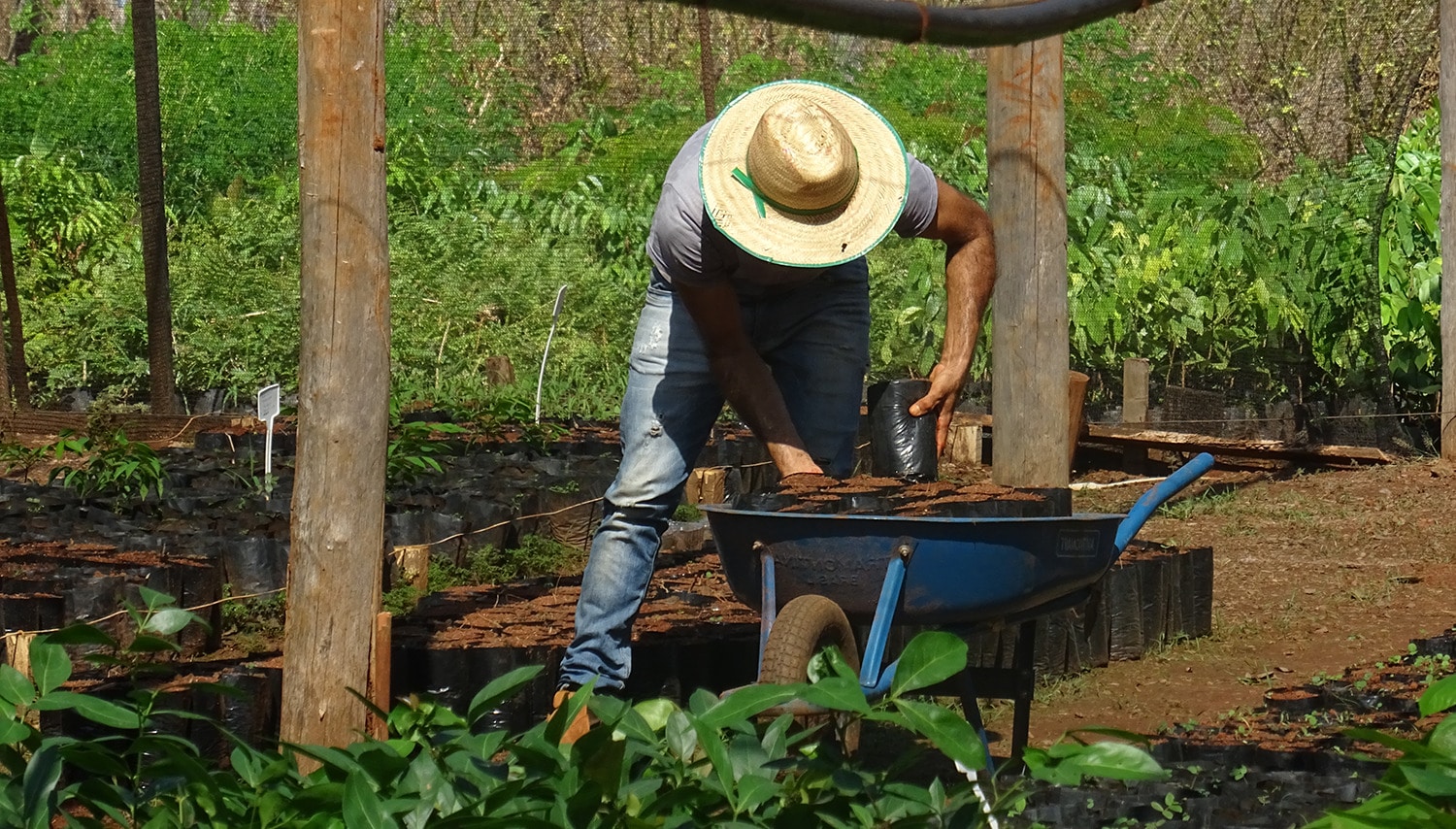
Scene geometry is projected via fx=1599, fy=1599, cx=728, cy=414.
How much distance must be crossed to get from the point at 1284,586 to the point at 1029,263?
1.54 meters

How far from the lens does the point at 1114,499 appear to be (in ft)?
22.7

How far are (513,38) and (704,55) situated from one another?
2605mm

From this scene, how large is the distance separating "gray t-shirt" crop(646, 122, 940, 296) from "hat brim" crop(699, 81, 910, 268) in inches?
2.2

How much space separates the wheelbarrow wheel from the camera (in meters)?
2.42

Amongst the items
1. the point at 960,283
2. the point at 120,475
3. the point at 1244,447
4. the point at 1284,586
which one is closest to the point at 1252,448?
the point at 1244,447

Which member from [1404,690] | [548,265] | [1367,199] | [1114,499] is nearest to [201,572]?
[1404,690]

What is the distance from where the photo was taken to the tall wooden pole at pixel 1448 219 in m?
6.96

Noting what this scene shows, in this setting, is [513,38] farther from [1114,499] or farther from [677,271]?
[677,271]

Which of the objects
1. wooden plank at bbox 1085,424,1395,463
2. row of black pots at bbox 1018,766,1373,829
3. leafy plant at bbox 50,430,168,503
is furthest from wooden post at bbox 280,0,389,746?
wooden plank at bbox 1085,424,1395,463

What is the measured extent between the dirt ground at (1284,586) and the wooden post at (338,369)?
1688mm

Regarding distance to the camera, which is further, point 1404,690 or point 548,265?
point 548,265

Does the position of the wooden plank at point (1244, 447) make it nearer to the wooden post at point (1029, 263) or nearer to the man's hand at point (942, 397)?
the wooden post at point (1029, 263)

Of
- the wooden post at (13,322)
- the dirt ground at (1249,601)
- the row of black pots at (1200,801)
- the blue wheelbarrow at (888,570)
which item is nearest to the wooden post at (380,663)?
the blue wheelbarrow at (888,570)

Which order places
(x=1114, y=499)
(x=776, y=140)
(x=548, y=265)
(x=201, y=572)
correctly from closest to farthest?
1. (x=776, y=140)
2. (x=201, y=572)
3. (x=1114, y=499)
4. (x=548, y=265)
